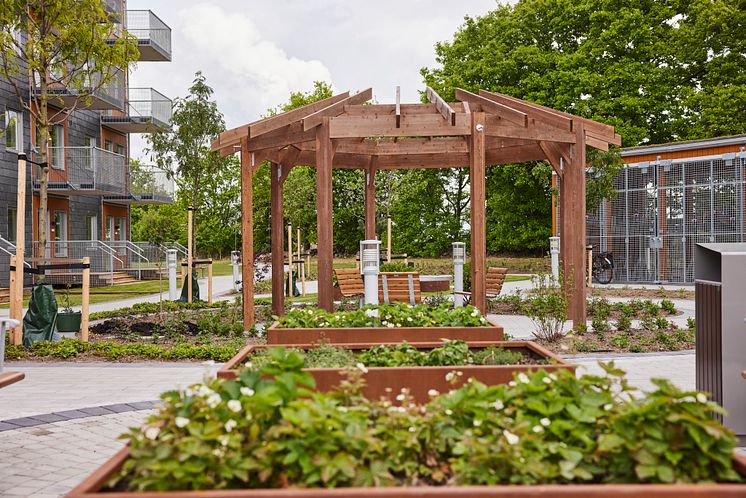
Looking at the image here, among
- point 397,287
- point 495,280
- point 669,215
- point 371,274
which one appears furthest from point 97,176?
point 669,215

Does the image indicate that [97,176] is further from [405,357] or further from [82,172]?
[405,357]

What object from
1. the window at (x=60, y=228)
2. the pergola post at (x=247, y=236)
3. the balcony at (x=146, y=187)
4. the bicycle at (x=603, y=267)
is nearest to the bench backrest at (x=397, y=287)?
the pergola post at (x=247, y=236)

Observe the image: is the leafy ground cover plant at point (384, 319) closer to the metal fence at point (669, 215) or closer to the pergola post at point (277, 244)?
the pergola post at point (277, 244)

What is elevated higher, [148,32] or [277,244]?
[148,32]

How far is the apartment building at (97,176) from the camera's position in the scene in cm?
2122

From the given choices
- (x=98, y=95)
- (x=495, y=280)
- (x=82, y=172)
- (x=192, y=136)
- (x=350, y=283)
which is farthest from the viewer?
(x=192, y=136)

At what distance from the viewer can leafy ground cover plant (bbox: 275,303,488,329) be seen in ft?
19.5

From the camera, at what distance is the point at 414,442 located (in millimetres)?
2439

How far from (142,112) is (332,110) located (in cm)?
2038

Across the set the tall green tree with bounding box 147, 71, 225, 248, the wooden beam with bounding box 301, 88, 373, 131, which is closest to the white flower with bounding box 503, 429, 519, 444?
the wooden beam with bounding box 301, 88, 373, 131

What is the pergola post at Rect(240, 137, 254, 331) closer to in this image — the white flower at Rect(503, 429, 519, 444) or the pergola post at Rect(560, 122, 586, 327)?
the pergola post at Rect(560, 122, 586, 327)

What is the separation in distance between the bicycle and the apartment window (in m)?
18.1

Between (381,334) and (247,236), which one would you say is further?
(247,236)

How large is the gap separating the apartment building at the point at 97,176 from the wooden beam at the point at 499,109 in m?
14.6
